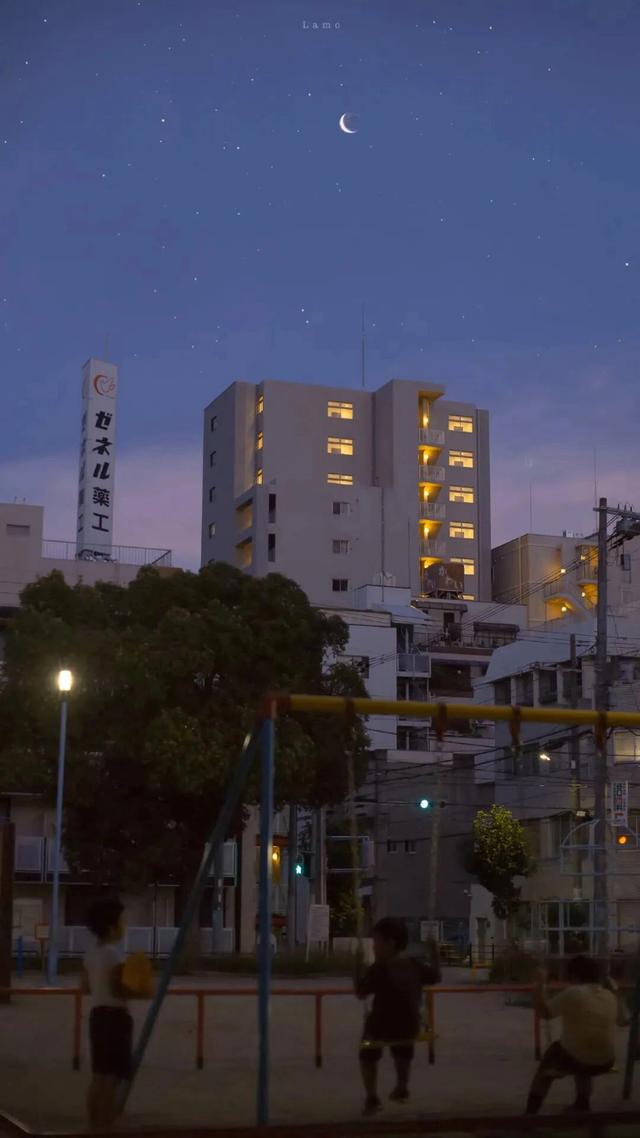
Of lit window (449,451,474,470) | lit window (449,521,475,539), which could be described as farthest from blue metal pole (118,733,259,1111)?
lit window (449,451,474,470)

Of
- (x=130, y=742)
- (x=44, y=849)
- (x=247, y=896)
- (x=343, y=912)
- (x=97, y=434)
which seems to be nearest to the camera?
(x=130, y=742)

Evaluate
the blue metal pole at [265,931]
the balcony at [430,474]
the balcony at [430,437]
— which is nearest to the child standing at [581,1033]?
the blue metal pole at [265,931]

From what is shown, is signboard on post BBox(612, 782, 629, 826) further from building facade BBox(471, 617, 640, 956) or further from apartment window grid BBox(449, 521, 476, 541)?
apartment window grid BBox(449, 521, 476, 541)

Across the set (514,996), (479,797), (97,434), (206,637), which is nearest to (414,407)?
(97,434)

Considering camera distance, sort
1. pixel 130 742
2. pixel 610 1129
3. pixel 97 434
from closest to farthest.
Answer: pixel 610 1129, pixel 130 742, pixel 97 434

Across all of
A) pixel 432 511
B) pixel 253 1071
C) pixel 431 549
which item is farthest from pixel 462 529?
pixel 253 1071

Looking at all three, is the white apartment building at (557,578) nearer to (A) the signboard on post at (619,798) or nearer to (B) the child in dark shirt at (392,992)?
(A) the signboard on post at (619,798)

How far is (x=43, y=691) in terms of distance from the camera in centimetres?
3591

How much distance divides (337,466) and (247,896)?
4783cm

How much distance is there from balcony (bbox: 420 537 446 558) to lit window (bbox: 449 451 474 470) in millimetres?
5562

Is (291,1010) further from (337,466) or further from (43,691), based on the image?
(337,466)

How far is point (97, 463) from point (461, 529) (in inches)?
1243

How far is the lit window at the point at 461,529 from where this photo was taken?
92812mm

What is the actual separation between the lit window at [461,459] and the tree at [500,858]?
158 feet
